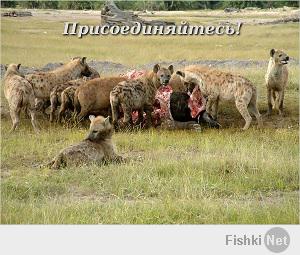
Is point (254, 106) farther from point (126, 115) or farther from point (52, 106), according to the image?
point (52, 106)

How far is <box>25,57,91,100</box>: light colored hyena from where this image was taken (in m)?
12.3

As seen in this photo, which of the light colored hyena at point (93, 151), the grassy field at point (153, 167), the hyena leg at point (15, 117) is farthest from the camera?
the hyena leg at point (15, 117)

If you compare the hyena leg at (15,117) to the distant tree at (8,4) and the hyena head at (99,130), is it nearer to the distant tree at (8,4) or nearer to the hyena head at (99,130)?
the hyena head at (99,130)

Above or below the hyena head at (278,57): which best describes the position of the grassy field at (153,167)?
below

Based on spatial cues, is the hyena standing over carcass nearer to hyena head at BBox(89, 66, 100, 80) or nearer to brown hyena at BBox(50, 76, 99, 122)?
hyena head at BBox(89, 66, 100, 80)

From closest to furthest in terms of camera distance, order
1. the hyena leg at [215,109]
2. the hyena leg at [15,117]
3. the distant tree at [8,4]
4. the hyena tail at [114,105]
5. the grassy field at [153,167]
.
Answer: the grassy field at [153,167] < the hyena leg at [15,117] < the hyena tail at [114,105] < the hyena leg at [215,109] < the distant tree at [8,4]

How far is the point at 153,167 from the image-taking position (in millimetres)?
8953

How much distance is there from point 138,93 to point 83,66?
70.8 inches

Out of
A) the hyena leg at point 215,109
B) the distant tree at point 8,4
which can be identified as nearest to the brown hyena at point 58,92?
the distant tree at point 8,4

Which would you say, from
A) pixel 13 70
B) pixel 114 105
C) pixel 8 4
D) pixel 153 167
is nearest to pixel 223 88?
pixel 114 105

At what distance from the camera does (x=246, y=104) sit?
1187 cm

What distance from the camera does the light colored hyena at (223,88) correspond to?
38.9 ft

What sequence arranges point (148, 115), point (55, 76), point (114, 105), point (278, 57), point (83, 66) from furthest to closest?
point (83, 66) → point (278, 57) → point (55, 76) → point (148, 115) → point (114, 105)

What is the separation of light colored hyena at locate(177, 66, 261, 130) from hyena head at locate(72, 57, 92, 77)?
163 cm
